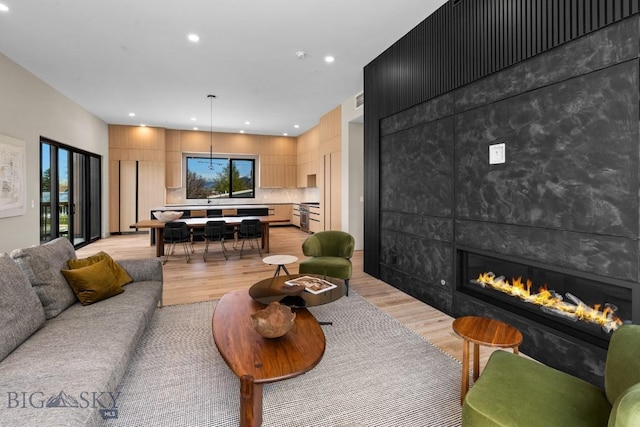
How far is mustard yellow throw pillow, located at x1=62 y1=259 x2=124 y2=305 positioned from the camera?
254 centimetres

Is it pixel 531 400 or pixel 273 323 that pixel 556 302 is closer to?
pixel 531 400

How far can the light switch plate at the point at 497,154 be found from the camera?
9.12 ft

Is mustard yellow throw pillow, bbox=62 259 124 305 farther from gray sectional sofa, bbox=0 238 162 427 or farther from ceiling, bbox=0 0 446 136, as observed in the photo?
ceiling, bbox=0 0 446 136

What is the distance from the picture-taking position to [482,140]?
117 inches

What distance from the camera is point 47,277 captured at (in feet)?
7.75

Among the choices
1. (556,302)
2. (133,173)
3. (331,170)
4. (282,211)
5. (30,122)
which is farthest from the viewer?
(282,211)

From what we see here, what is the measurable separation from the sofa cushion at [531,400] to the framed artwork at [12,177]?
20.3ft

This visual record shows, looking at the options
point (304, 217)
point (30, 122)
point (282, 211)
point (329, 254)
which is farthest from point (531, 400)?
point (282, 211)

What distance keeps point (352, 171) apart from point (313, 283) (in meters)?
4.32

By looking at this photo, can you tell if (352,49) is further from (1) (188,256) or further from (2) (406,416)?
(1) (188,256)

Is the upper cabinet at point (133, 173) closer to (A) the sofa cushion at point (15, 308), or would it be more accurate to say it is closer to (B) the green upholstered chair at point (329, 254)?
(B) the green upholstered chair at point (329, 254)

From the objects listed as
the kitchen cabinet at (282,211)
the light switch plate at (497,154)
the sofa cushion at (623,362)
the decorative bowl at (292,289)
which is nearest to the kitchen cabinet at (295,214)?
the kitchen cabinet at (282,211)

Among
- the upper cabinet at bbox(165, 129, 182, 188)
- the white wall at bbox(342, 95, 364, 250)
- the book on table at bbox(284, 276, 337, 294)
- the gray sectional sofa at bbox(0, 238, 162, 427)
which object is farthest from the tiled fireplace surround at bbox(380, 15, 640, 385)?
the upper cabinet at bbox(165, 129, 182, 188)

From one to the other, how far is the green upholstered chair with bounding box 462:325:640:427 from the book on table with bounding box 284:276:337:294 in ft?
5.09
